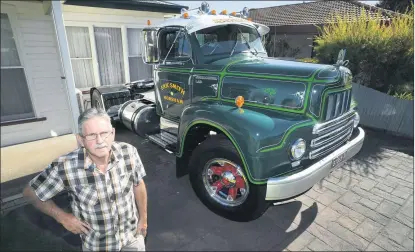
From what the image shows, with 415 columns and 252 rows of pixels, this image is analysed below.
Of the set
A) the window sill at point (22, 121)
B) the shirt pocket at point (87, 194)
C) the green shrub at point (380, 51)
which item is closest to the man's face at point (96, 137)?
the shirt pocket at point (87, 194)

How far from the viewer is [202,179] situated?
344 cm

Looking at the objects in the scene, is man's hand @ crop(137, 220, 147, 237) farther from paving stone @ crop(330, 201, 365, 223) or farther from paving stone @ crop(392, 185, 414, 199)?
paving stone @ crop(392, 185, 414, 199)

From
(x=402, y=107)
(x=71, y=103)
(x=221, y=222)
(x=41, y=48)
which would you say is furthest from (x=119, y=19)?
(x=402, y=107)

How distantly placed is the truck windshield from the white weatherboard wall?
9.31 feet

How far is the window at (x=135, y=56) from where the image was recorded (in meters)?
7.58

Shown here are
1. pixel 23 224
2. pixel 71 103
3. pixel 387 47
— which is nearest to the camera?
pixel 23 224

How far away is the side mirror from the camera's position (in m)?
4.42

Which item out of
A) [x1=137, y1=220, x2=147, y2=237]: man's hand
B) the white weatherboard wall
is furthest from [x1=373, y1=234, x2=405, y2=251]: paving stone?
the white weatherboard wall

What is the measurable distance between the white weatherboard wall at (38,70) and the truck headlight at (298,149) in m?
4.41

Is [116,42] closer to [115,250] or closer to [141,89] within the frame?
[141,89]

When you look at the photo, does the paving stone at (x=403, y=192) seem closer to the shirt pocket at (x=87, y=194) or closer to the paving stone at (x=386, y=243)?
the paving stone at (x=386, y=243)

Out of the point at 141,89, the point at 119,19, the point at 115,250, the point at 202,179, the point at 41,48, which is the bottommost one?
the point at 202,179

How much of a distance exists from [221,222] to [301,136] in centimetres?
153

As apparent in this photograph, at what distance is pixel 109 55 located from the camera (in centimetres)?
738
